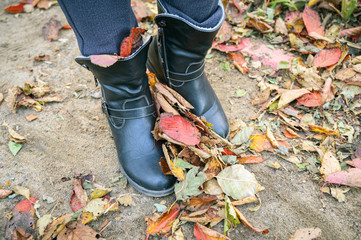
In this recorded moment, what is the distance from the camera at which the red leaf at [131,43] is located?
0.84 meters

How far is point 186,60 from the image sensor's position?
108 cm

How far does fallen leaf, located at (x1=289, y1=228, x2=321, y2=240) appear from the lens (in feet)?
2.82

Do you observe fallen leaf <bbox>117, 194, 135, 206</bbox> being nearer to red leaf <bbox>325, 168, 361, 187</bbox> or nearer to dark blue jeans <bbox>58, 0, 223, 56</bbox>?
dark blue jeans <bbox>58, 0, 223, 56</bbox>

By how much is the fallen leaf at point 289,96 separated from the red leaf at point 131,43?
826mm

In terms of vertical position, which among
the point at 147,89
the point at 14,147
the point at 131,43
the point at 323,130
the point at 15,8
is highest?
the point at 131,43

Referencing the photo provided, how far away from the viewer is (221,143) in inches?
44.1

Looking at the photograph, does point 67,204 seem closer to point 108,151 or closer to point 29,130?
point 108,151

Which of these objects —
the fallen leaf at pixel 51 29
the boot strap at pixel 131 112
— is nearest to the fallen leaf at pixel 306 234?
the boot strap at pixel 131 112

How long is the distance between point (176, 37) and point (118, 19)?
0.86ft

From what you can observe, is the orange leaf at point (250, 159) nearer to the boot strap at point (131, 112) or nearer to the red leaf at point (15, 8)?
the boot strap at point (131, 112)

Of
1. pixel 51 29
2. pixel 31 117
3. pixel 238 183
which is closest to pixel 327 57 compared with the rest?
pixel 238 183

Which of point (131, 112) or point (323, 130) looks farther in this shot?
point (323, 130)

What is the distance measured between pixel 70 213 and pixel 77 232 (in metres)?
0.09

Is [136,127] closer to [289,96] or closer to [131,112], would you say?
[131,112]
